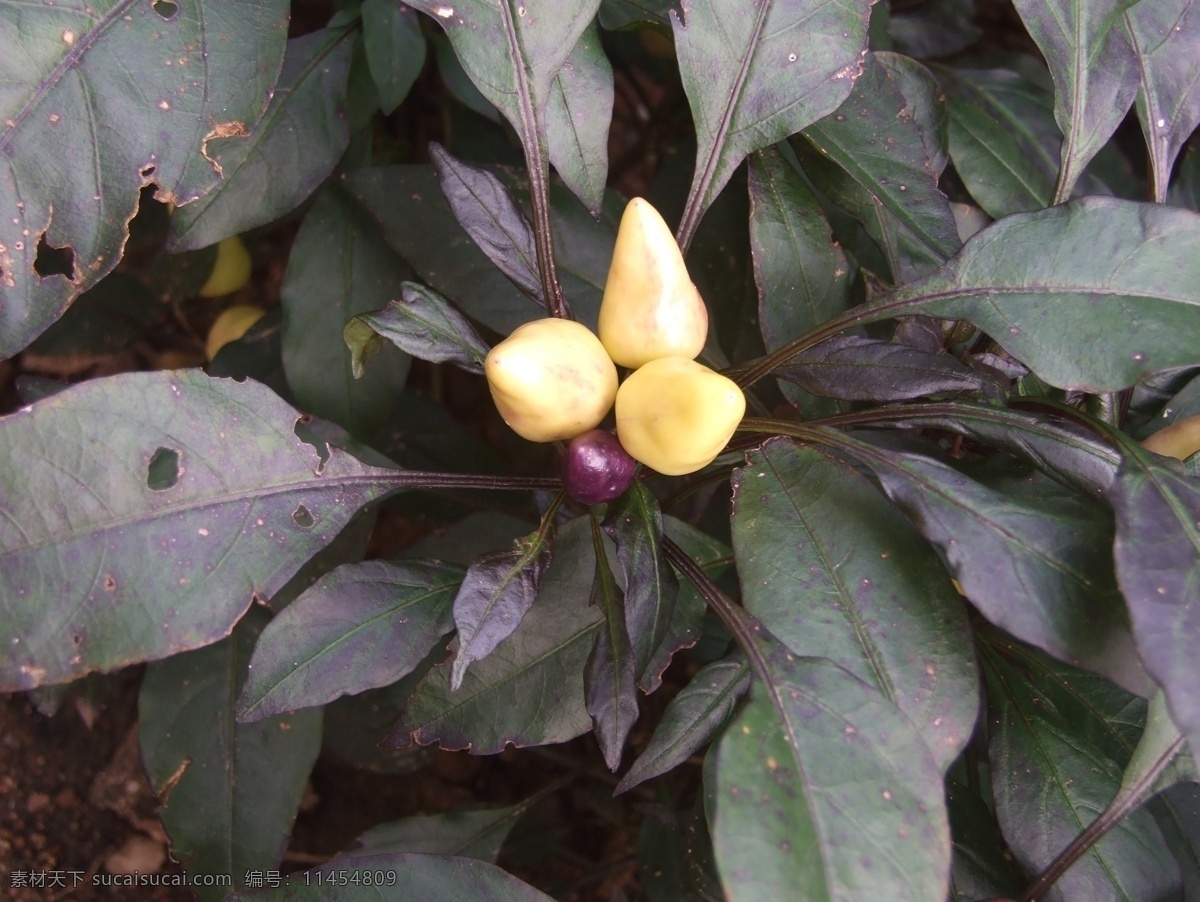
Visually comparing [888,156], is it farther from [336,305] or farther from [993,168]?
[336,305]

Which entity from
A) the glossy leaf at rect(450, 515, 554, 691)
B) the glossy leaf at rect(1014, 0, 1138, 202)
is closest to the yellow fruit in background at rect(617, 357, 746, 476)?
the glossy leaf at rect(450, 515, 554, 691)

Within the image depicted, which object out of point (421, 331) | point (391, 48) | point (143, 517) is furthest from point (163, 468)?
point (391, 48)

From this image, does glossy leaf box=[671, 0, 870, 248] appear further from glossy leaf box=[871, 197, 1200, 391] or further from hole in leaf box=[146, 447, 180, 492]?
hole in leaf box=[146, 447, 180, 492]

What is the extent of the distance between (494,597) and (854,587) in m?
0.23

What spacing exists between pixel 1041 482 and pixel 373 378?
1.98 feet

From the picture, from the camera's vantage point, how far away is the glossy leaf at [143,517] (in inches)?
22.8

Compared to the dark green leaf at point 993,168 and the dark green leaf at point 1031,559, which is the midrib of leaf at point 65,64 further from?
the dark green leaf at point 993,168

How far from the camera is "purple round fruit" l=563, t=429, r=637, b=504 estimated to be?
601 mm

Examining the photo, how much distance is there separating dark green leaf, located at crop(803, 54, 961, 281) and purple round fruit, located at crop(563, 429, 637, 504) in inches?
13.8

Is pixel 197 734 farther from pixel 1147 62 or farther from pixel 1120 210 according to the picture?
pixel 1147 62

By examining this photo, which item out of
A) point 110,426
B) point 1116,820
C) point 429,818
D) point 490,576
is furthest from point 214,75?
point 1116,820

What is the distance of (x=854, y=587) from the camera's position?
0.62 m

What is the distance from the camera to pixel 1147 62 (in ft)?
2.59

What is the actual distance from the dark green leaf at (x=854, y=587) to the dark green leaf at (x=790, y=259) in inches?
7.1
